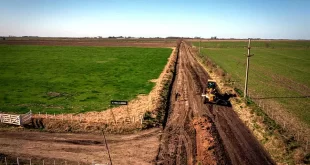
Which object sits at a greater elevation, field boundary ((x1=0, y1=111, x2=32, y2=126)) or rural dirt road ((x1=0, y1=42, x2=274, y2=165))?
field boundary ((x1=0, y1=111, x2=32, y2=126))

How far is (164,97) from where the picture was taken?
113 ft

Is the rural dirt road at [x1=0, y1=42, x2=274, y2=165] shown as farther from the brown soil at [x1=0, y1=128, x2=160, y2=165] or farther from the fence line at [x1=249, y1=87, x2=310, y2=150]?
the fence line at [x1=249, y1=87, x2=310, y2=150]

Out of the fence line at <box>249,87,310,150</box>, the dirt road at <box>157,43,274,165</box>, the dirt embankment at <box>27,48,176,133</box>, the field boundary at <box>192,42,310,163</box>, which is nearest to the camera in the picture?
the dirt road at <box>157,43,274,165</box>

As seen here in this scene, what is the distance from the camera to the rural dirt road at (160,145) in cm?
1816

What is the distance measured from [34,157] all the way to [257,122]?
898 inches

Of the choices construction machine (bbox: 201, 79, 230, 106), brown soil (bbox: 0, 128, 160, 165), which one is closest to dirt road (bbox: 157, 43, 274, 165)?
construction machine (bbox: 201, 79, 230, 106)

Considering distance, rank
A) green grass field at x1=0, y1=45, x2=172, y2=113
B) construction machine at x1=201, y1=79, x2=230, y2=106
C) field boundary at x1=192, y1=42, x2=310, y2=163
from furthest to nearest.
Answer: construction machine at x1=201, y1=79, x2=230, y2=106, green grass field at x1=0, y1=45, x2=172, y2=113, field boundary at x1=192, y1=42, x2=310, y2=163

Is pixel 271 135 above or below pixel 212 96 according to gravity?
below

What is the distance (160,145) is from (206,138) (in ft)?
14.8

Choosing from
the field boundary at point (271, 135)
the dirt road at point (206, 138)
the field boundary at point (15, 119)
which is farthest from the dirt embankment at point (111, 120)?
the field boundary at point (271, 135)

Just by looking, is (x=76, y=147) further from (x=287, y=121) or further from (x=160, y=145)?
(x=287, y=121)

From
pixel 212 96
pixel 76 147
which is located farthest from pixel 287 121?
pixel 76 147

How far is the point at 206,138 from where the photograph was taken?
21.3 meters

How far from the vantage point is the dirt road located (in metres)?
18.2
